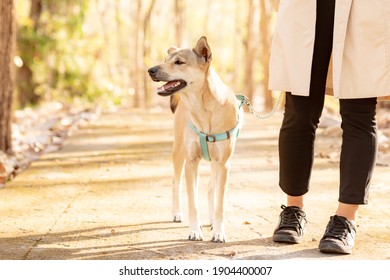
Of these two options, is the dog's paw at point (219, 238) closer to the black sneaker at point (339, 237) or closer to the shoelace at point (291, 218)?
the shoelace at point (291, 218)

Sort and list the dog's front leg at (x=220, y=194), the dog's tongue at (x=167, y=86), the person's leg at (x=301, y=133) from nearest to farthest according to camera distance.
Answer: the person's leg at (x=301, y=133) → the dog's tongue at (x=167, y=86) → the dog's front leg at (x=220, y=194)

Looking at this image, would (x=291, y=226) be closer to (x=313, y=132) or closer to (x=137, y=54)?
(x=313, y=132)

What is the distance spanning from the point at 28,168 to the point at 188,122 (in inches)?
127

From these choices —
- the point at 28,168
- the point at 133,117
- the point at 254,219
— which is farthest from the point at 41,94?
the point at 254,219

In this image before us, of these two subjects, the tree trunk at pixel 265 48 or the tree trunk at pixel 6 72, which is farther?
the tree trunk at pixel 265 48

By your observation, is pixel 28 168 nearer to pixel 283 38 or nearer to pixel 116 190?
pixel 116 190

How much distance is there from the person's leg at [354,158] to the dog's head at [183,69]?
0.85 metres

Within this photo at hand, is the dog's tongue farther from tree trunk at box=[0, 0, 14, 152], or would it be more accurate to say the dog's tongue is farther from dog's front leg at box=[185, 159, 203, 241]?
tree trunk at box=[0, 0, 14, 152]

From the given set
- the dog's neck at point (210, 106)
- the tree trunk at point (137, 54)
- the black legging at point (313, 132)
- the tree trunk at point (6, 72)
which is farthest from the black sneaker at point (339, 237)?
the tree trunk at point (137, 54)

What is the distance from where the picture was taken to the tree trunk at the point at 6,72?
8.43m

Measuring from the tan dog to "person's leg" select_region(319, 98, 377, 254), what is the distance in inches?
27.3

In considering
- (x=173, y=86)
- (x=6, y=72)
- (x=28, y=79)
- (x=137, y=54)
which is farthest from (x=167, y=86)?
A: (x=137, y=54)
